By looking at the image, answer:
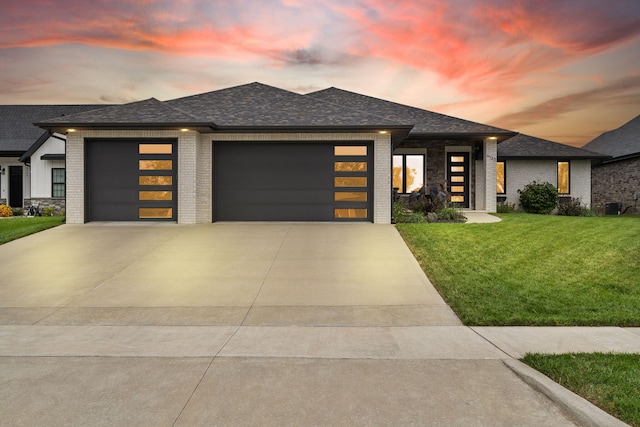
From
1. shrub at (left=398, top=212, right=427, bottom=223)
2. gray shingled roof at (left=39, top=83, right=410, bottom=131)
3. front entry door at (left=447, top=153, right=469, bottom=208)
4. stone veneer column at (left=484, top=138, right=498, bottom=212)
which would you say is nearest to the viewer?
gray shingled roof at (left=39, top=83, right=410, bottom=131)

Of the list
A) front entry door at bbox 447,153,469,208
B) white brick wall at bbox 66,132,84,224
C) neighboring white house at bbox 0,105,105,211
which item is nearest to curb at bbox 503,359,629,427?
white brick wall at bbox 66,132,84,224

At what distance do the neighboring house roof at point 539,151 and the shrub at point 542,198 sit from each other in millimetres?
1688

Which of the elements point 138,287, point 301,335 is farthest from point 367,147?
point 301,335

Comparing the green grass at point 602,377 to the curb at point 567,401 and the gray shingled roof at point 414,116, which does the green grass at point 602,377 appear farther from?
the gray shingled roof at point 414,116

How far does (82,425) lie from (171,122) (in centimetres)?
1229

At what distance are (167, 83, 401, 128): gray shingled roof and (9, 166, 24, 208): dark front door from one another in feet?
41.5

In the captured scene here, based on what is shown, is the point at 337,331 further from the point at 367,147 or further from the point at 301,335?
the point at 367,147

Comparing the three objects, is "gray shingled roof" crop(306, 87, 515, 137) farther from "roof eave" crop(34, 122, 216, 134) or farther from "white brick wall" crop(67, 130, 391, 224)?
"roof eave" crop(34, 122, 216, 134)

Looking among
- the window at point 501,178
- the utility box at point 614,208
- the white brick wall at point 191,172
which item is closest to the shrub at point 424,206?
the white brick wall at point 191,172

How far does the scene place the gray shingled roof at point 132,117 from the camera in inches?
549

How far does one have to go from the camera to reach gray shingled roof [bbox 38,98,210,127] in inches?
549

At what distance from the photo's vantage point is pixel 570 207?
19.1 meters

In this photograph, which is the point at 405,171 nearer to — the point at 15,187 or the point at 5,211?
the point at 5,211

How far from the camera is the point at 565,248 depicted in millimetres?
10039
